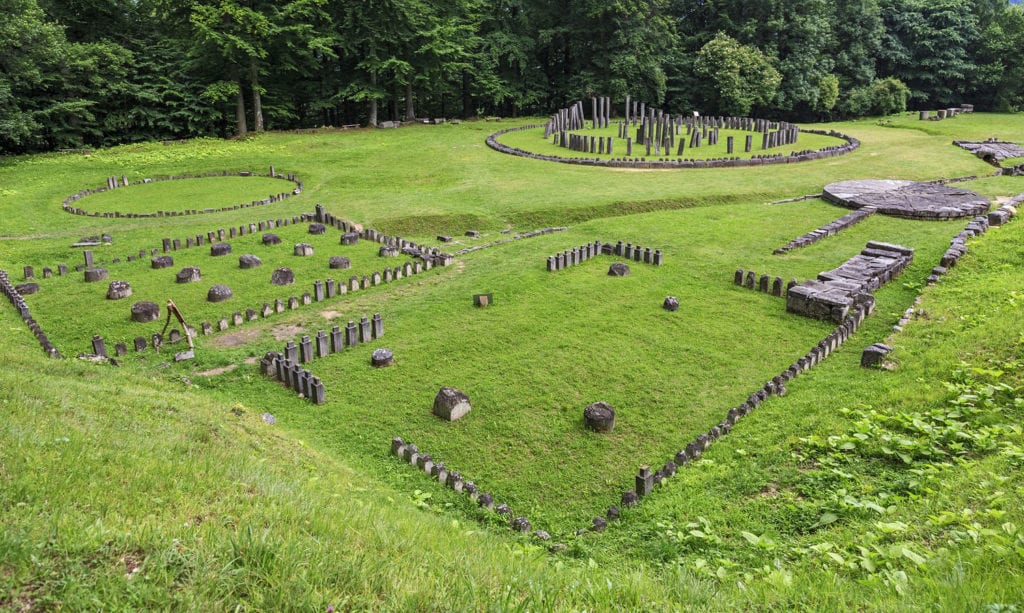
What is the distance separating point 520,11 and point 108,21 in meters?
29.0

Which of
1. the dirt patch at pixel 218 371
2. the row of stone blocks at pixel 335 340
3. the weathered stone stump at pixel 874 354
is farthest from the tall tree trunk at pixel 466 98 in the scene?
the weathered stone stump at pixel 874 354

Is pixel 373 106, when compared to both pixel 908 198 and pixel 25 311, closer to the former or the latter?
pixel 25 311

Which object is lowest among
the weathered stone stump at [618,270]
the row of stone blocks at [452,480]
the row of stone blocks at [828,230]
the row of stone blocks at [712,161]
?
the row of stone blocks at [452,480]

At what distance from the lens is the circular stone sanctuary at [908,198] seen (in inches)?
797

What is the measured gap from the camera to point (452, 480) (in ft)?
28.9

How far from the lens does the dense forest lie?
37156mm

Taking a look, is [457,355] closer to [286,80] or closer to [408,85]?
[408,85]

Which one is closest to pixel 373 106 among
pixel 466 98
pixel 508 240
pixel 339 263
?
pixel 466 98

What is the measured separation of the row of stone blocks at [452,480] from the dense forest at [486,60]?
34.1 meters

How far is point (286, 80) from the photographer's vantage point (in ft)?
145

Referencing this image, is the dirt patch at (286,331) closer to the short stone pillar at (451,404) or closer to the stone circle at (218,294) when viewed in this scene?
the stone circle at (218,294)

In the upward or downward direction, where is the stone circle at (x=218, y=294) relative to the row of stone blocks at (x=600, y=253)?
downward

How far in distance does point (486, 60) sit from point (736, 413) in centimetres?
4286

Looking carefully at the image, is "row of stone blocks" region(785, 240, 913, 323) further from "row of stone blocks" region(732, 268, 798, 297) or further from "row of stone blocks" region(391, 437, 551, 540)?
"row of stone blocks" region(391, 437, 551, 540)
